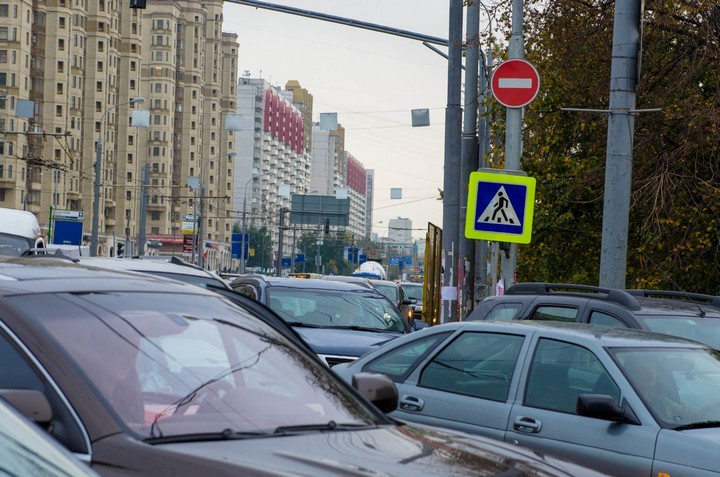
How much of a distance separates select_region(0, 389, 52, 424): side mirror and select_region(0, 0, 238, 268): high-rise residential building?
8720 cm

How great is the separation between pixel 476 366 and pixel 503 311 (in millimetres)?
2997

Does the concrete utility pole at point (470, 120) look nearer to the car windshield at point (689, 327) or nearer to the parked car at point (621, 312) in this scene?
the parked car at point (621, 312)

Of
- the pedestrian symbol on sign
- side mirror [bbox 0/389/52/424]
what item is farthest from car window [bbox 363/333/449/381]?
the pedestrian symbol on sign

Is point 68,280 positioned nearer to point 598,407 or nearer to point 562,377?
point 598,407

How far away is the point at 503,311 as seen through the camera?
1066 cm

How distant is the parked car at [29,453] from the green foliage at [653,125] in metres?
16.6

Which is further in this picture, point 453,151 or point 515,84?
point 453,151

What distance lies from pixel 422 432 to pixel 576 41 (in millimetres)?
17850

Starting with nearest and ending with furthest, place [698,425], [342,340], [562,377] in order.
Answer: [698,425], [562,377], [342,340]

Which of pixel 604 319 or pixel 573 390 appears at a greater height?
pixel 604 319

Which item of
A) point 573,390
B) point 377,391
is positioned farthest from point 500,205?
point 377,391

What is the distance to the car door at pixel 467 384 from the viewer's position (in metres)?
7.44

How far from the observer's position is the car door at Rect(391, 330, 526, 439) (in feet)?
24.4

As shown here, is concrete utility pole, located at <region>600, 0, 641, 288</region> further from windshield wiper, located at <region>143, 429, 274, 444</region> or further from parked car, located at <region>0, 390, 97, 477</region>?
parked car, located at <region>0, 390, 97, 477</region>
